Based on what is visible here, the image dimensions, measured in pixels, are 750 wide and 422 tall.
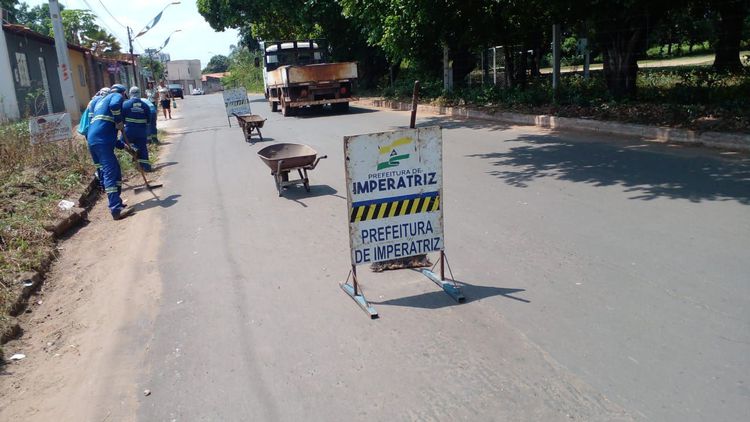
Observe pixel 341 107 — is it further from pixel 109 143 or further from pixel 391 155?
pixel 391 155

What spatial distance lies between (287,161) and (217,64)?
6481 inches

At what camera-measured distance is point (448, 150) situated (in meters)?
12.0

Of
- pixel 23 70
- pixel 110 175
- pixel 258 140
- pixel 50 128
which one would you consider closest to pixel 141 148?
pixel 50 128

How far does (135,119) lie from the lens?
10578 mm

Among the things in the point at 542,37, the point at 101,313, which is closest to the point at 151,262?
the point at 101,313

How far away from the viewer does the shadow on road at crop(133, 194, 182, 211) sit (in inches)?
356

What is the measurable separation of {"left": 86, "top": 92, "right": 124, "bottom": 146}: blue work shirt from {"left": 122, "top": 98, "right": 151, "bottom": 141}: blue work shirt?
1.64 meters

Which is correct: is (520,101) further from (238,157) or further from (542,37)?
(238,157)

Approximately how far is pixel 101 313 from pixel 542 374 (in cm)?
367

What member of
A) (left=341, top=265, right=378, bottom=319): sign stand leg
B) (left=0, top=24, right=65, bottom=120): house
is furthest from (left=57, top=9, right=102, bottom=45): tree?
(left=341, top=265, right=378, bottom=319): sign stand leg

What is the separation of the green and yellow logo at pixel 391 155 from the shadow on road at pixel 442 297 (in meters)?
1.09

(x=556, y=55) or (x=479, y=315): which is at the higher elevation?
(x=556, y=55)

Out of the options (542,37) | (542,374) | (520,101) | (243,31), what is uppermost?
(243,31)

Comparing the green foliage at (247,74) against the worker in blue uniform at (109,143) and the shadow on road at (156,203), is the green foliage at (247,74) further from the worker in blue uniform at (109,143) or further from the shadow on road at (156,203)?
the worker in blue uniform at (109,143)
